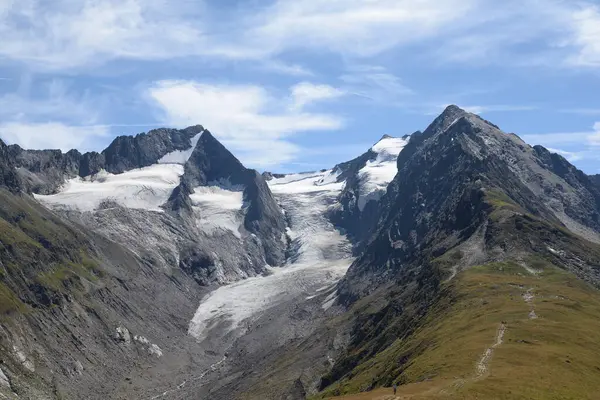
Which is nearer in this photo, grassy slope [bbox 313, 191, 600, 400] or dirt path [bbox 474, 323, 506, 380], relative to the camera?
grassy slope [bbox 313, 191, 600, 400]

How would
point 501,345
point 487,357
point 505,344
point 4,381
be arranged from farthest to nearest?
1. point 4,381
2. point 505,344
3. point 501,345
4. point 487,357

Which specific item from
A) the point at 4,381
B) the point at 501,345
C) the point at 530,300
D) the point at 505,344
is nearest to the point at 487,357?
the point at 501,345

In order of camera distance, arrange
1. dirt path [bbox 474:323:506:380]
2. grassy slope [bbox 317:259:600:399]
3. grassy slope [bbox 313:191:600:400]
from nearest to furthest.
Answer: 1. grassy slope [bbox 317:259:600:399]
2. grassy slope [bbox 313:191:600:400]
3. dirt path [bbox 474:323:506:380]

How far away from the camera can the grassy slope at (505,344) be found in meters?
92.2

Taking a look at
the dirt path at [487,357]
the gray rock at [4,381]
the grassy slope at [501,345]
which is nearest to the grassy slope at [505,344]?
the grassy slope at [501,345]

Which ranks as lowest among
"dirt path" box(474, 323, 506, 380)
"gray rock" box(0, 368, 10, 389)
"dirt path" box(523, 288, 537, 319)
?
"gray rock" box(0, 368, 10, 389)

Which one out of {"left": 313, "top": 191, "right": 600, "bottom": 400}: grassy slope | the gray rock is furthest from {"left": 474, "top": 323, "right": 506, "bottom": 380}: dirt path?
the gray rock

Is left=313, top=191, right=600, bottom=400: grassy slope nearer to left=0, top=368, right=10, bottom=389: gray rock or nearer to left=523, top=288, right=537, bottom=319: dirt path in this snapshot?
left=523, top=288, right=537, bottom=319: dirt path

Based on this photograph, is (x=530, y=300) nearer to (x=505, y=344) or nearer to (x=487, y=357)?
(x=505, y=344)

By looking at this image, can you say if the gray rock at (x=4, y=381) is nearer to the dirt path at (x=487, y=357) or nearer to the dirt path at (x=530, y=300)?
the dirt path at (x=487, y=357)

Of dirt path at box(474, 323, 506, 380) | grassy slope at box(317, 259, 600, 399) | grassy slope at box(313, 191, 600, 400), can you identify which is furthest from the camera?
dirt path at box(474, 323, 506, 380)

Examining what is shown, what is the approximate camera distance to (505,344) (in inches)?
4592

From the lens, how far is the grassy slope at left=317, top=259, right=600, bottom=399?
92.2 meters

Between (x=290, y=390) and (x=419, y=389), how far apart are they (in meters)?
111
